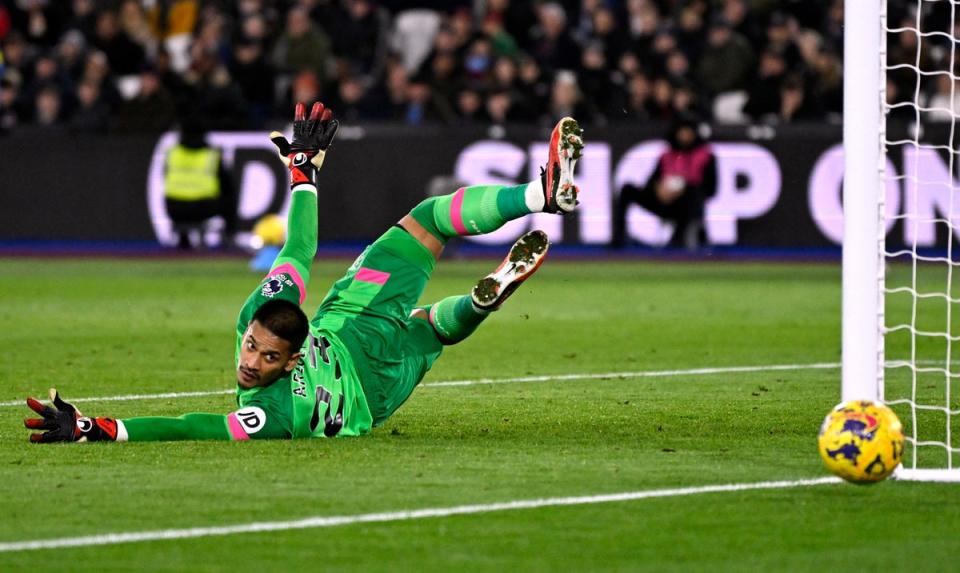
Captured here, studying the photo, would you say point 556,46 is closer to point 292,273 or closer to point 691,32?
point 691,32

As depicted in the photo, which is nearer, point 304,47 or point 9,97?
point 9,97

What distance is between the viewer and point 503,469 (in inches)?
292

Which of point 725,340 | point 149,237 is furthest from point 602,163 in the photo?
point 725,340

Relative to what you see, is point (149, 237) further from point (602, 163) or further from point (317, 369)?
point (317, 369)

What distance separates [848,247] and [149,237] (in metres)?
17.0

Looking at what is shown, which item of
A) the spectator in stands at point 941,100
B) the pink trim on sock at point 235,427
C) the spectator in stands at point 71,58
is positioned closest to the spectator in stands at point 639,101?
the spectator in stands at point 941,100

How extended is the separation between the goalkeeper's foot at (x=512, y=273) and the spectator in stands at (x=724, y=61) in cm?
1517

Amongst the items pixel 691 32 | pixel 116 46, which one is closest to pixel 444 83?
pixel 691 32

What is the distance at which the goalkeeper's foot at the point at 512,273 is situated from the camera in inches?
332

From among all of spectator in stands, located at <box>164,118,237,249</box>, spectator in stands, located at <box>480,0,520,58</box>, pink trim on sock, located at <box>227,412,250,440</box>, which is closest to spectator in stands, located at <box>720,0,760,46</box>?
spectator in stands, located at <box>480,0,520,58</box>

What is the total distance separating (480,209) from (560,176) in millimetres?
420

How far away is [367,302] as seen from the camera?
341 inches

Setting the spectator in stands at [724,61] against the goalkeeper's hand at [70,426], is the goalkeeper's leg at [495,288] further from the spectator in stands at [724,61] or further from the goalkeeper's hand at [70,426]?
the spectator in stands at [724,61]

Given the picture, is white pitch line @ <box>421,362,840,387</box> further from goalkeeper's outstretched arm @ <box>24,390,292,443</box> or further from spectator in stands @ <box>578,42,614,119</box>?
spectator in stands @ <box>578,42,614,119</box>
